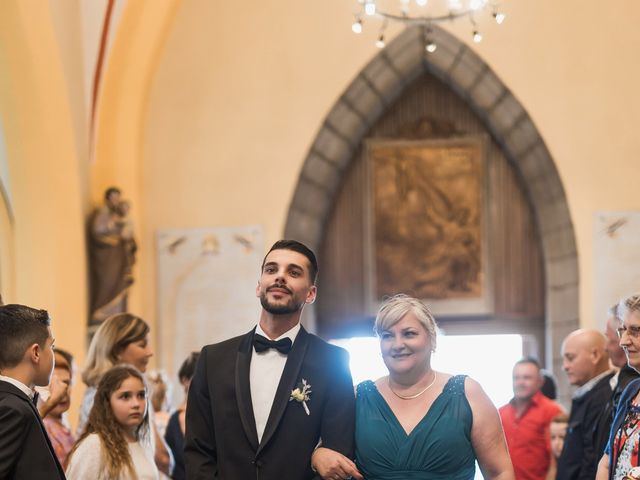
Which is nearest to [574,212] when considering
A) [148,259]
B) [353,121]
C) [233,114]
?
[353,121]

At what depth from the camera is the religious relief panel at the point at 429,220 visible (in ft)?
37.9

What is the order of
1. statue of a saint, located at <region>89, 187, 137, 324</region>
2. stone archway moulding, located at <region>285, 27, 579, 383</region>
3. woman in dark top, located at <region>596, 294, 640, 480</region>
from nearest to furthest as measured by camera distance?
woman in dark top, located at <region>596, 294, 640, 480</region>, statue of a saint, located at <region>89, 187, 137, 324</region>, stone archway moulding, located at <region>285, 27, 579, 383</region>

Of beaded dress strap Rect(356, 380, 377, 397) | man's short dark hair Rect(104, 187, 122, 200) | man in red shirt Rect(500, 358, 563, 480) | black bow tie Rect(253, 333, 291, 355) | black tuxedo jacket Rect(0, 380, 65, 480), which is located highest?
man's short dark hair Rect(104, 187, 122, 200)

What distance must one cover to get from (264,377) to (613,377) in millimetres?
2702

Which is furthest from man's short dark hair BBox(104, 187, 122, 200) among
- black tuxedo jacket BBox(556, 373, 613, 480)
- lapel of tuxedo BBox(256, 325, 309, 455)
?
lapel of tuxedo BBox(256, 325, 309, 455)

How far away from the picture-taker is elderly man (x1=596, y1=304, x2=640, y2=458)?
5.03 metres

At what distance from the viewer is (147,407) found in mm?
4992

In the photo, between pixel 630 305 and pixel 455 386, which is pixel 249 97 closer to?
pixel 630 305

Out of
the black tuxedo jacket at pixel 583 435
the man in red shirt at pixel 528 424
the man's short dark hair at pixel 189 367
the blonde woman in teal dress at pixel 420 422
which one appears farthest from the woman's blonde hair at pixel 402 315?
the man in red shirt at pixel 528 424

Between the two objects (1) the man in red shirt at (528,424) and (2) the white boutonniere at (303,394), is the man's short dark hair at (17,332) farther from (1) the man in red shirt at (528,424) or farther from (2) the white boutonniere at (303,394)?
(1) the man in red shirt at (528,424)

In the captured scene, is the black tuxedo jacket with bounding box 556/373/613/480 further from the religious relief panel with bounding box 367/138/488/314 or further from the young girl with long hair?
the religious relief panel with bounding box 367/138/488/314

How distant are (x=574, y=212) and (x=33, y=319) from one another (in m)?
7.95

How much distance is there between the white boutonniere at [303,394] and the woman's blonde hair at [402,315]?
344 millimetres

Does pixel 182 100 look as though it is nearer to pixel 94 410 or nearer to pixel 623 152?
pixel 623 152
